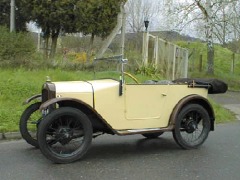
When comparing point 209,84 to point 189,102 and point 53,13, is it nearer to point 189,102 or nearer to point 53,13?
point 189,102

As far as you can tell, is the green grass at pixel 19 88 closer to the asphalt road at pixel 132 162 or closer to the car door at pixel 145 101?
the car door at pixel 145 101

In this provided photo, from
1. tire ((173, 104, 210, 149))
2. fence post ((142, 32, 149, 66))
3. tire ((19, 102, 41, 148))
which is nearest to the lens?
tire ((19, 102, 41, 148))

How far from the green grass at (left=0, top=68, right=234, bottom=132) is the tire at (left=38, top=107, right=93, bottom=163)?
111cm

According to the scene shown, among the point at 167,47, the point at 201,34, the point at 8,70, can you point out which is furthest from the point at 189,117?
the point at 201,34

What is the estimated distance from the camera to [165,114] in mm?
7184

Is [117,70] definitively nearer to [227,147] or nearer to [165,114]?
[165,114]

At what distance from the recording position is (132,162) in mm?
6465

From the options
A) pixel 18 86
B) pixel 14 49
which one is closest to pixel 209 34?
pixel 14 49

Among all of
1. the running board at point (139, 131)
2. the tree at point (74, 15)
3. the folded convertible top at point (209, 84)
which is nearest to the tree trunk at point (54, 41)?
the tree at point (74, 15)

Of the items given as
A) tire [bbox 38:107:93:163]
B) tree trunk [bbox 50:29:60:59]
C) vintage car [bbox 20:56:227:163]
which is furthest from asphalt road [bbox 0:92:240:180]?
tree trunk [bbox 50:29:60:59]

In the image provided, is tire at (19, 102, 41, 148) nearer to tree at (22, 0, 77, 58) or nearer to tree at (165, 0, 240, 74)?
tree at (22, 0, 77, 58)

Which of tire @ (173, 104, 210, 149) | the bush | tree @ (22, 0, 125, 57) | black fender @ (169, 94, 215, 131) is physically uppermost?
tree @ (22, 0, 125, 57)

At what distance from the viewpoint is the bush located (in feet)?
43.3

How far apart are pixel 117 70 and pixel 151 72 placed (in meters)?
8.54
